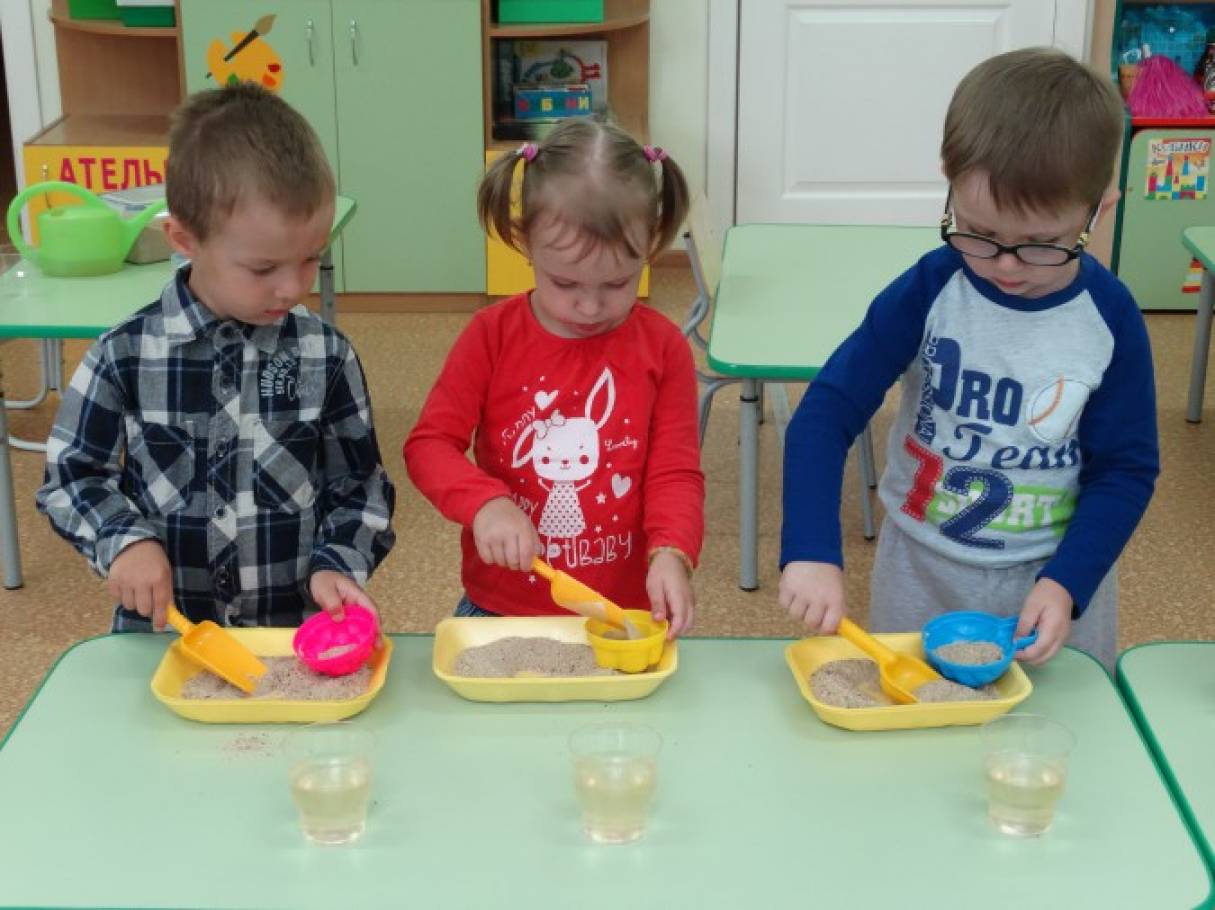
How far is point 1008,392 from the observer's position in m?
1.47

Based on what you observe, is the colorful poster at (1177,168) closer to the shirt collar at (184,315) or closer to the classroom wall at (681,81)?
the classroom wall at (681,81)

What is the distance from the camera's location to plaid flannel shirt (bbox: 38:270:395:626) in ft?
4.72

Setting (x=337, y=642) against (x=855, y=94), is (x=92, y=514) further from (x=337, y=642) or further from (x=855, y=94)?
(x=855, y=94)

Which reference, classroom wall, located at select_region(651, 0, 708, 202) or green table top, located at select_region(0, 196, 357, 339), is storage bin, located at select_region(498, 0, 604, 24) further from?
green table top, located at select_region(0, 196, 357, 339)

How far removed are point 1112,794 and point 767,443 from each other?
8.40 ft

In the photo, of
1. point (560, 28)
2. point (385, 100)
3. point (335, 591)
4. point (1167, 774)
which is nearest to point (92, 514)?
point (335, 591)

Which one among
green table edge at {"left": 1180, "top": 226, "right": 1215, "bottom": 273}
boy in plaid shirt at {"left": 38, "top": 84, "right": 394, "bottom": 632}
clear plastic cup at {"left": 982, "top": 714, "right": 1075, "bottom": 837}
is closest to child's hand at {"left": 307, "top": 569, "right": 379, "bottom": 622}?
boy in plaid shirt at {"left": 38, "top": 84, "right": 394, "bottom": 632}

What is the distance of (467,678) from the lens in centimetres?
126

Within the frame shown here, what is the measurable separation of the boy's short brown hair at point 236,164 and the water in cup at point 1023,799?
0.77 metres

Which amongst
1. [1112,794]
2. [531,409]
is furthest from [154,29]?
[1112,794]

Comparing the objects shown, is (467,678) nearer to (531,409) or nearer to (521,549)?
(521,549)

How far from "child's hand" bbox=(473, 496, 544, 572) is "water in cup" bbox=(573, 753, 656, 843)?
345mm

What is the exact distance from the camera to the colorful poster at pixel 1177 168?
4.46m

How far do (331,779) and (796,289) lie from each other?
184cm
